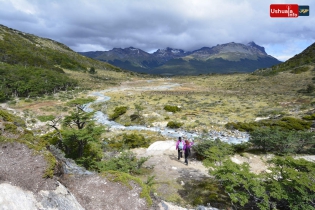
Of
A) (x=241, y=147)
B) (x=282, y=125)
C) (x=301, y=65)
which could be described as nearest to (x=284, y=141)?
(x=241, y=147)

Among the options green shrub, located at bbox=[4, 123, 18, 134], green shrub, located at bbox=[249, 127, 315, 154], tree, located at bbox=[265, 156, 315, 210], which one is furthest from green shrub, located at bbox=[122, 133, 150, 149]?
tree, located at bbox=[265, 156, 315, 210]

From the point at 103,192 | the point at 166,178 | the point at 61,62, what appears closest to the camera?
the point at 103,192

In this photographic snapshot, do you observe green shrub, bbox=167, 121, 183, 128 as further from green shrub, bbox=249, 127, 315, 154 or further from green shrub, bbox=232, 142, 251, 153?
green shrub, bbox=249, 127, 315, 154

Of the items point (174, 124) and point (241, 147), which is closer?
point (241, 147)

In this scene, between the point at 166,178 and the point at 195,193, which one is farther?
the point at 166,178

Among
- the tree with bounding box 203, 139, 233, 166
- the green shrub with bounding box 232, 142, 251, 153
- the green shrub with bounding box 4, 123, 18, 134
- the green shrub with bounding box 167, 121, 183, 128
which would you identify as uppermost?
the green shrub with bounding box 4, 123, 18, 134

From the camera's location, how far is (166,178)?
1253 centimetres

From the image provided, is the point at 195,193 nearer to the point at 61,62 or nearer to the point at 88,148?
the point at 88,148

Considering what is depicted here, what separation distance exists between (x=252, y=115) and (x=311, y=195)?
2540cm

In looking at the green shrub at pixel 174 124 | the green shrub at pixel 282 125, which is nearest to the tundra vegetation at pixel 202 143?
the green shrub at pixel 282 125

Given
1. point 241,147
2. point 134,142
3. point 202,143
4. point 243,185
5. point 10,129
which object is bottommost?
point 241,147

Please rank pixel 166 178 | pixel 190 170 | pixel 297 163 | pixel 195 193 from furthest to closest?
pixel 190 170 < pixel 166 178 < pixel 195 193 < pixel 297 163

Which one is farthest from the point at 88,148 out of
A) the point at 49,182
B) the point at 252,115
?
the point at 252,115

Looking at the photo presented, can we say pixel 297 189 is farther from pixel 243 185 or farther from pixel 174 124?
pixel 174 124
